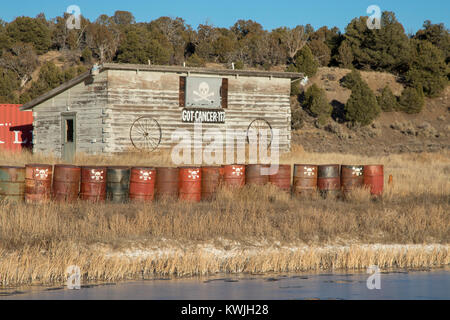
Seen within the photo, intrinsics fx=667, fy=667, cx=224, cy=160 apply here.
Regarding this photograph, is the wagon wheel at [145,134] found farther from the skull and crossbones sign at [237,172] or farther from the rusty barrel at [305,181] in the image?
the rusty barrel at [305,181]

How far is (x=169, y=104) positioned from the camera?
27219 millimetres

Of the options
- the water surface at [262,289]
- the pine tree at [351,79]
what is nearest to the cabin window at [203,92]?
the water surface at [262,289]

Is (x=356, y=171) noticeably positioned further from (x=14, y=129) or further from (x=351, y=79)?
(x=351, y=79)

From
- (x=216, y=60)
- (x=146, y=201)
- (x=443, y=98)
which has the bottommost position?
(x=146, y=201)

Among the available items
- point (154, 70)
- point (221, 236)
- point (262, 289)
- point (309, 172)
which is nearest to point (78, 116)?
point (154, 70)

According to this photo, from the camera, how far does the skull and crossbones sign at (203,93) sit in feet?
90.7

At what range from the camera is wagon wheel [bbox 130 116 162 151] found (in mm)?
26609

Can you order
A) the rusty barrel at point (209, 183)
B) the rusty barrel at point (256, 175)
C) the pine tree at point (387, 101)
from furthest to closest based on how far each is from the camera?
the pine tree at point (387, 101) < the rusty barrel at point (256, 175) < the rusty barrel at point (209, 183)

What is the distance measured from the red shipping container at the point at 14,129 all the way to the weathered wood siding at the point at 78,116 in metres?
6.31

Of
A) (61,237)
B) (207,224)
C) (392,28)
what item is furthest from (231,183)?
(392,28)

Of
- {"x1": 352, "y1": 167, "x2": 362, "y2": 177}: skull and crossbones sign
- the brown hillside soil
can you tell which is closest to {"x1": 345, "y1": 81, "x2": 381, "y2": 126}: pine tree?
the brown hillside soil

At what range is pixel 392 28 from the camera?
193ft

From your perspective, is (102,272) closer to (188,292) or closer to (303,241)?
(188,292)

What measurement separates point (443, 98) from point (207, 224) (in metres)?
45.7
